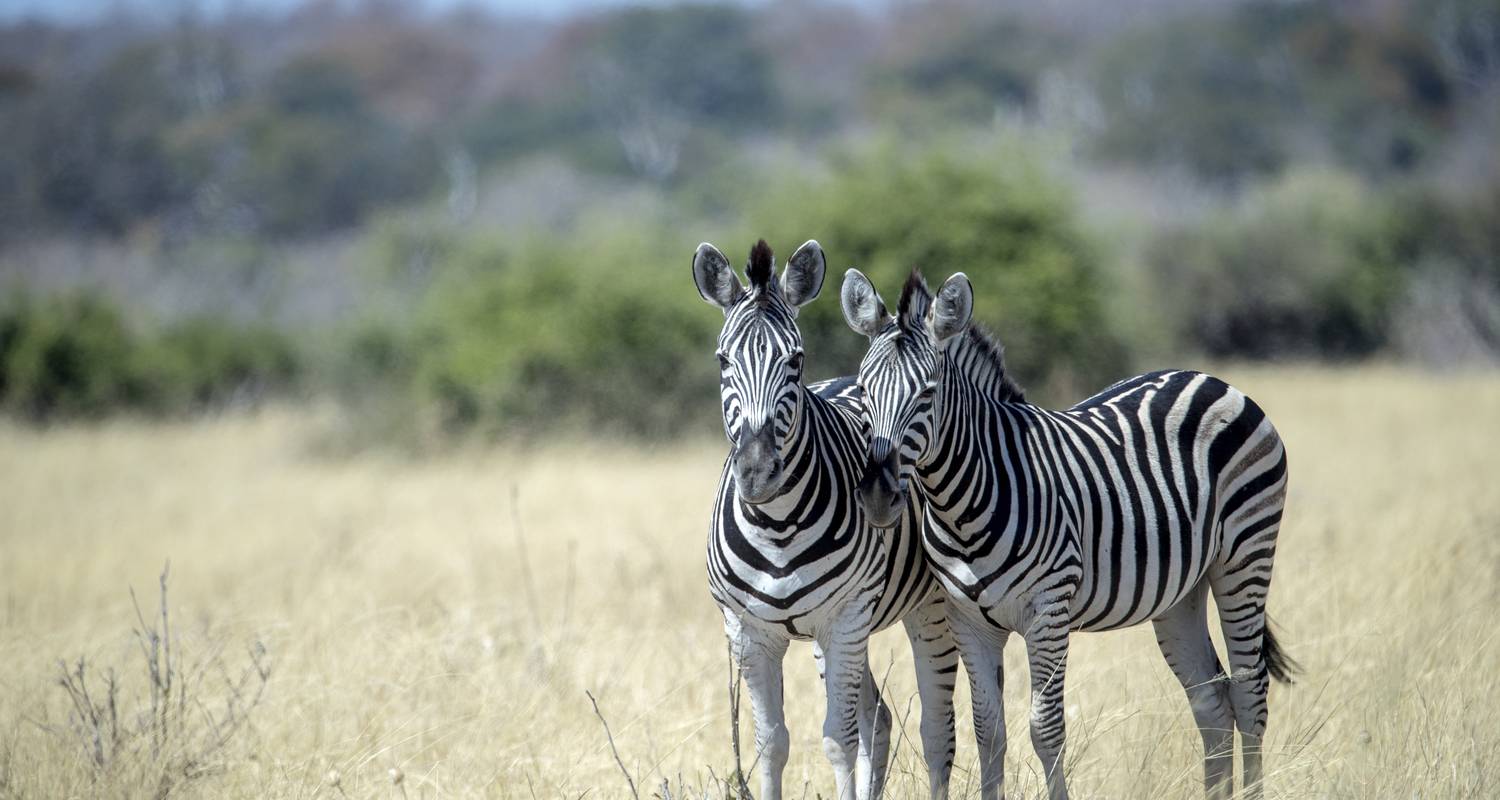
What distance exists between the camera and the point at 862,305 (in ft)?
14.3

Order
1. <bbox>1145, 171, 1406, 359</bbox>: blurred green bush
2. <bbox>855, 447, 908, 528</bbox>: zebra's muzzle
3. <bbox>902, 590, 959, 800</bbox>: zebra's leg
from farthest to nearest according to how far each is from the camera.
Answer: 1. <bbox>1145, 171, 1406, 359</bbox>: blurred green bush
2. <bbox>902, 590, 959, 800</bbox>: zebra's leg
3. <bbox>855, 447, 908, 528</bbox>: zebra's muzzle

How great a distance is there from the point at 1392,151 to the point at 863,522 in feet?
173

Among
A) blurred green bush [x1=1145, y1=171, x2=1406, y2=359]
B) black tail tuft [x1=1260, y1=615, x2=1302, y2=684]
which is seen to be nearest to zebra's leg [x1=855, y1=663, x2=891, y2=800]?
black tail tuft [x1=1260, y1=615, x2=1302, y2=684]

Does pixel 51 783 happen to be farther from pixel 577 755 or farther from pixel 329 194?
pixel 329 194

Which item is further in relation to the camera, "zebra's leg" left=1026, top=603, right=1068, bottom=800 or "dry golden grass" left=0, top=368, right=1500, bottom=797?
"dry golden grass" left=0, top=368, right=1500, bottom=797

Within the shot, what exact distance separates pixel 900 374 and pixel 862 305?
0.34m

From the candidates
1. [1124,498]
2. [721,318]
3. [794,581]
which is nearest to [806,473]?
[794,581]

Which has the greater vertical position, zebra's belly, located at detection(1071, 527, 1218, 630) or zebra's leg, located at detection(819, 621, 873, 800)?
zebra's belly, located at detection(1071, 527, 1218, 630)

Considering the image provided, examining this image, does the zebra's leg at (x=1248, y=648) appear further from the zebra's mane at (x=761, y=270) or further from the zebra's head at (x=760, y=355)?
the zebra's mane at (x=761, y=270)

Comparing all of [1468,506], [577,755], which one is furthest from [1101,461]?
[1468,506]

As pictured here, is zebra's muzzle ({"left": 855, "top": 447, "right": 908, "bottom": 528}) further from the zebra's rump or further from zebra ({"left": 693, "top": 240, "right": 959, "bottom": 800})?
the zebra's rump

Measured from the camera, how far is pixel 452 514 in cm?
1229

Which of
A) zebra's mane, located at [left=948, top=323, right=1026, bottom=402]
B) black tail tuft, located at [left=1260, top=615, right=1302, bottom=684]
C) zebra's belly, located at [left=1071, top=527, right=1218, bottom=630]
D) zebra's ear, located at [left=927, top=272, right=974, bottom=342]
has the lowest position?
black tail tuft, located at [left=1260, top=615, right=1302, bottom=684]

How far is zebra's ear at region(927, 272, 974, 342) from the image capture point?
4.32 metres
